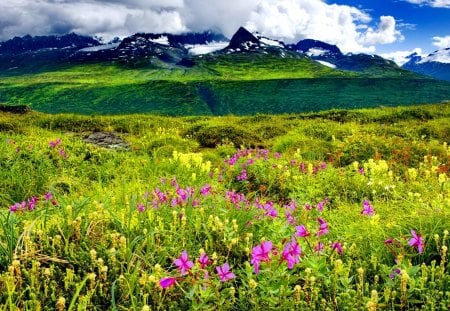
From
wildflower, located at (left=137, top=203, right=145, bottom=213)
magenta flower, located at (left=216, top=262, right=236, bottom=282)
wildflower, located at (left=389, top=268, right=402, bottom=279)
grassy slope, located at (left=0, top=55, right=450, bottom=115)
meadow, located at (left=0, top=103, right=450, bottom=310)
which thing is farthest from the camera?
grassy slope, located at (left=0, top=55, right=450, bottom=115)

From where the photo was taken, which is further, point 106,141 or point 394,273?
point 106,141

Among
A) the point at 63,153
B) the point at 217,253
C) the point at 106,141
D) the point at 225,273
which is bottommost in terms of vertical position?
the point at 106,141

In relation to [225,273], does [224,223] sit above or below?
below

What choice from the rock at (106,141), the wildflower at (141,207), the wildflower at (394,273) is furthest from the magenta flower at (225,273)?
the rock at (106,141)

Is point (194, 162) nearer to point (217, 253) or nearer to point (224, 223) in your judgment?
point (224, 223)

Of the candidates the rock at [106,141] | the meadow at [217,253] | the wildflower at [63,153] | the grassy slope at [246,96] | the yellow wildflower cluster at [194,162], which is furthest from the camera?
the grassy slope at [246,96]

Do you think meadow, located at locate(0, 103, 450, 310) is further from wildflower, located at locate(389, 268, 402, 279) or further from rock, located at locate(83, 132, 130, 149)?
rock, located at locate(83, 132, 130, 149)

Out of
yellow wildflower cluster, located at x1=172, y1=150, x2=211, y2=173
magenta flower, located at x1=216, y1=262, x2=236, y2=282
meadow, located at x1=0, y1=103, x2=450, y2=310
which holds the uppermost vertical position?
magenta flower, located at x1=216, y1=262, x2=236, y2=282

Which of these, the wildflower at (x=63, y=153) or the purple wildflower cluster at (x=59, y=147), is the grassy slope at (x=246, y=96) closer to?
the purple wildflower cluster at (x=59, y=147)

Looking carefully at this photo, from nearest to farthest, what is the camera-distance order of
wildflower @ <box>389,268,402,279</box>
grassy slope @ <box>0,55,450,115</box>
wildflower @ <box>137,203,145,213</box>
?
wildflower @ <box>389,268,402,279</box>, wildflower @ <box>137,203,145,213</box>, grassy slope @ <box>0,55,450,115</box>

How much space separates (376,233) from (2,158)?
31.0 ft

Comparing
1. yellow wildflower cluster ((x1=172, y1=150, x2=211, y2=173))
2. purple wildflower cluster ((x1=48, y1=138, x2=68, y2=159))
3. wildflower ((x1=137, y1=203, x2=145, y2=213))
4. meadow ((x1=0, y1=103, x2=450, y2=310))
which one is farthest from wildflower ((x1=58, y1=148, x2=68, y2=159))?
wildflower ((x1=137, y1=203, x2=145, y2=213))

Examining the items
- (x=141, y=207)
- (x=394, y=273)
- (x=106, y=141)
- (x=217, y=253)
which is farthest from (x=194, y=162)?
(x=106, y=141)

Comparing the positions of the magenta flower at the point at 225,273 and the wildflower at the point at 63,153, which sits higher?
the magenta flower at the point at 225,273
